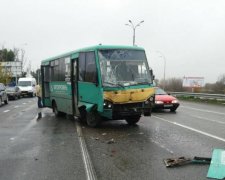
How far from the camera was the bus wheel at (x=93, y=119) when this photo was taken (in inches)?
557

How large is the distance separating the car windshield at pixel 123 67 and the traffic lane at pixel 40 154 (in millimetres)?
2191

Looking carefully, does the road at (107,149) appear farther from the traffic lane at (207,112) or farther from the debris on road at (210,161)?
the traffic lane at (207,112)

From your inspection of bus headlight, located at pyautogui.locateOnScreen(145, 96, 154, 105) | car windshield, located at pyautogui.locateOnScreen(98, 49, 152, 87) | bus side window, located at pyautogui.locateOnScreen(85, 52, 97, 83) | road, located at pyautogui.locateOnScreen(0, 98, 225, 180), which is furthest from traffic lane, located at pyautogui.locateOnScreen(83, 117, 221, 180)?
bus side window, located at pyautogui.locateOnScreen(85, 52, 97, 83)

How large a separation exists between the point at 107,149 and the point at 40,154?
1599 millimetres

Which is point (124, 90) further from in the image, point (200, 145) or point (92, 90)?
point (200, 145)

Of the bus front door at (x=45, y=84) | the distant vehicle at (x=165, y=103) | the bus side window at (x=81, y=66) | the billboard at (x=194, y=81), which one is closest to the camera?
the bus side window at (x=81, y=66)

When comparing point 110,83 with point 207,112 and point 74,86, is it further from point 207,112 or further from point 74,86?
point 207,112

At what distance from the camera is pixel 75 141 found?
11.3 metres

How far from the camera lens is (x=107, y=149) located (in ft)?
32.2

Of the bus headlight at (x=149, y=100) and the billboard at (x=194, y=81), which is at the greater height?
the bus headlight at (x=149, y=100)

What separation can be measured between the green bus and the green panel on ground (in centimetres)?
511

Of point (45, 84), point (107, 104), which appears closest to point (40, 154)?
point (107, 104)

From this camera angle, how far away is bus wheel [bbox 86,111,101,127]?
46.4ft

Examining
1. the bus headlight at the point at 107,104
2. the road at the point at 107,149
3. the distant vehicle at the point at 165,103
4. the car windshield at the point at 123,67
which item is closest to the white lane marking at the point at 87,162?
the road at the point at 107,149
